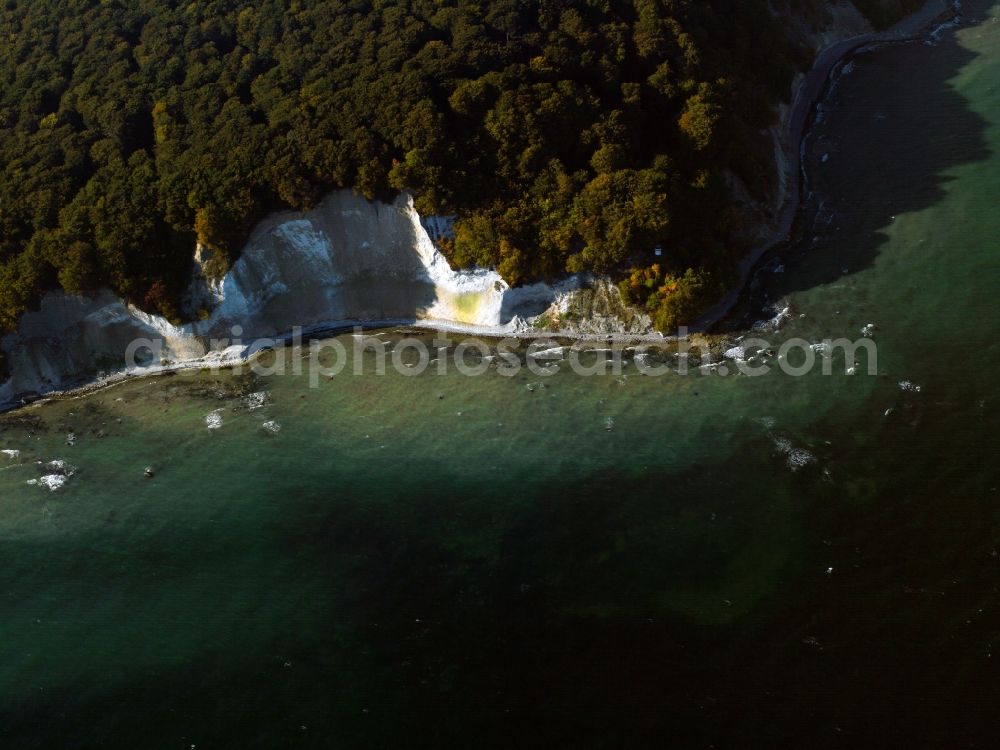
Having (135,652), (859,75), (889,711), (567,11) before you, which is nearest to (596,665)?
(889,711)

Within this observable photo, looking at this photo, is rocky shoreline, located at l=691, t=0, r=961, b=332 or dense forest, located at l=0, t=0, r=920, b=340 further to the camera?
rocky shoreline, located at l=691, t=0, r=961, b=332

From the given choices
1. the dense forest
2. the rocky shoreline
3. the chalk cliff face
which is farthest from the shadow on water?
the chalk cliff face

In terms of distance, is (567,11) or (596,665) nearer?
(596,665)

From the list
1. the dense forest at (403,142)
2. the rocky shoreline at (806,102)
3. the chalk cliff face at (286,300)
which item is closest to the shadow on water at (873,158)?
the rocky shoreline at (806,102)

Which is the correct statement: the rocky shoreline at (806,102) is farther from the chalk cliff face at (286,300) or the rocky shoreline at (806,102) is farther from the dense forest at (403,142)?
the chalk cliff face at (286,300)

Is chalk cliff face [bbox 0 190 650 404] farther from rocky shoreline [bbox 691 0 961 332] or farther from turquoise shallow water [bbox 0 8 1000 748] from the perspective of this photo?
rocky shoreline [bbox 691 0 961 332]

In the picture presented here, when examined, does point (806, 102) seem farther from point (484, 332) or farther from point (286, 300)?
point (286, 300)

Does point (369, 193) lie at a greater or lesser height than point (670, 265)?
greater

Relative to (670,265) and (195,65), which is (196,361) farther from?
(670,265)
